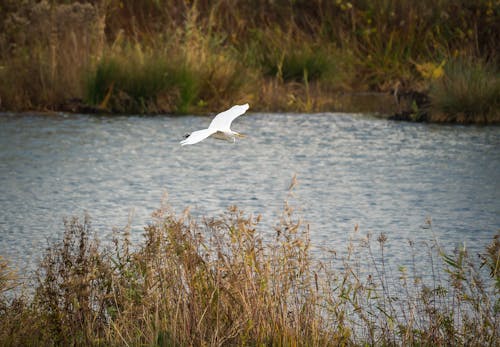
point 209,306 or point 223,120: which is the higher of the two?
point 223,120

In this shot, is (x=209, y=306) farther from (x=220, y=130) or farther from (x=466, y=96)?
(x=466, y=96)

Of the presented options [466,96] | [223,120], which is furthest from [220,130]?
[466,96]

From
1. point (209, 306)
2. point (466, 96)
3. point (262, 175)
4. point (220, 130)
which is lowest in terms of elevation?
point (262, 175)

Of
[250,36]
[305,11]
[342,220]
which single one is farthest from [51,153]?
[305,11]

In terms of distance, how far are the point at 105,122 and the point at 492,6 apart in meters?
9.51

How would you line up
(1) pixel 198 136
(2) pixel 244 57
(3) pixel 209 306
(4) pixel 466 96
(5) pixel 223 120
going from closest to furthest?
(1) pixel 198 136 → (5) pixel 223 120 → (3) pixel 209 306 → (4) pixel 466 96 → (2) pixel 244 57

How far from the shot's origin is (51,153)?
11.7 meters

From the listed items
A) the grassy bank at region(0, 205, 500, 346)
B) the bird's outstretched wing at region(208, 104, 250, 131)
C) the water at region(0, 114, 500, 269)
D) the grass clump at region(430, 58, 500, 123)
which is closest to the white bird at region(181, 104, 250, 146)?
the bird's outstretched wing at region(208, 104, 250, 131)

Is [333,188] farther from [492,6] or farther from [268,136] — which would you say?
[492,6]

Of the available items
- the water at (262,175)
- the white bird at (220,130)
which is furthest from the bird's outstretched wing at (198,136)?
the water at (262,175)

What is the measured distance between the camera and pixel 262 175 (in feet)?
34.1

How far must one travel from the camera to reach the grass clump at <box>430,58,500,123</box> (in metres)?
14.0

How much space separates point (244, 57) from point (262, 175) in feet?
25.3

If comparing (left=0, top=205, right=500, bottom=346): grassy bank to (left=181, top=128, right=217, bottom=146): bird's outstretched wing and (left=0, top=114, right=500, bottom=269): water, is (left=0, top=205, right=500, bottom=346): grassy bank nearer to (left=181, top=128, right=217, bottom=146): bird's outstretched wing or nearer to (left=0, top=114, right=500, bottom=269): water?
(left=181, top=128, right=217, bottom=146): bird's outstretched wing
